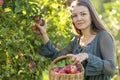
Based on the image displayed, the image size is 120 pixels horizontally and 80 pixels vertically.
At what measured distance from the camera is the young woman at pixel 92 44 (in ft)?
9.21

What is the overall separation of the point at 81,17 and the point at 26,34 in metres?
0.54

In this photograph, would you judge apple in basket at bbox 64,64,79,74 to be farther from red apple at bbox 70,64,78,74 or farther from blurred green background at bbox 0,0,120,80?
blurred green background at bbox 0,0,120,80

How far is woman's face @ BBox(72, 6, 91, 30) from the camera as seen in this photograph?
116 inches

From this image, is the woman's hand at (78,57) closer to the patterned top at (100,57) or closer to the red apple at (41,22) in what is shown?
the patterned top at (100,57)

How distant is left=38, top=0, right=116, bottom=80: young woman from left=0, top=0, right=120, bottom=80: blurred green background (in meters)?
0.33

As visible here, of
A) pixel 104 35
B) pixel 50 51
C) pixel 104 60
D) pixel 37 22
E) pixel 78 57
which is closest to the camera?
pixel 78 57

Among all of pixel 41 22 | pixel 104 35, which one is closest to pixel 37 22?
pixel 41 22

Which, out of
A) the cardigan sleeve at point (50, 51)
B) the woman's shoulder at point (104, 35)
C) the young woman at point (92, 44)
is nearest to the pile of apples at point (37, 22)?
the cardigan sleeve at point (50, 51)

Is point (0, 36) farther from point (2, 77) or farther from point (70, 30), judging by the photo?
point (70, 30)

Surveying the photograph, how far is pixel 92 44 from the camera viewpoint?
2.97 m

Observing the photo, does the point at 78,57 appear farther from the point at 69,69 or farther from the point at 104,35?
the point at 104,35

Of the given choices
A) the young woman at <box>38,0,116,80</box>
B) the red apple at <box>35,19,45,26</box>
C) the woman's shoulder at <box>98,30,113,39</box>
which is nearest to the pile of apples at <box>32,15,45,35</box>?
the red apple at <box>35,19,45,26</box>

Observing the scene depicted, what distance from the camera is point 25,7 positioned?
2.93 metres

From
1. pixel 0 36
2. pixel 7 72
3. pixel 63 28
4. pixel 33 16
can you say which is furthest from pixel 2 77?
pixel 63 28
